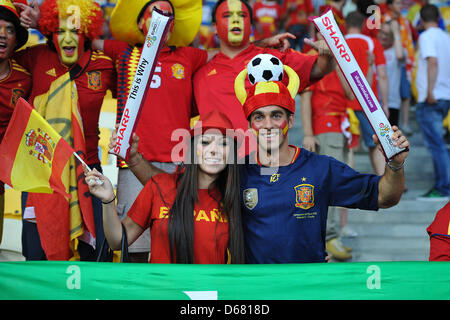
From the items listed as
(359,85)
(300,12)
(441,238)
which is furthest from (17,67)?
(300,12)

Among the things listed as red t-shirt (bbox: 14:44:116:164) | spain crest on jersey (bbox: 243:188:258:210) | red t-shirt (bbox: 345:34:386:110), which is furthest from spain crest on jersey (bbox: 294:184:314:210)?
red t-shirt (bbox: 345:34:386:110)

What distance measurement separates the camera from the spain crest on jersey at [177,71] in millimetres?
5117

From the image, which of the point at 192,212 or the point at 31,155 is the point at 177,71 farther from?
the point at 192,212

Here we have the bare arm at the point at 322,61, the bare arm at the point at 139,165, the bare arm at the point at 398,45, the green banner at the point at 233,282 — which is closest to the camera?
the green banner at the point at 233,282

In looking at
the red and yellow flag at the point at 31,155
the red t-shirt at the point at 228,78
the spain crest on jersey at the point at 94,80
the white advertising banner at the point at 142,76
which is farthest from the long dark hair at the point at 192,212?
the spain crest on jersey at the point at 94,80

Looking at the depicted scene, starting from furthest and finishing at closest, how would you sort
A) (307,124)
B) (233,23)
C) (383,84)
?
(383,84), (307,124), (233,23)

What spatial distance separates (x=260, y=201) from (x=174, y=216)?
0.48 meters

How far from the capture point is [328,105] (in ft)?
21.3

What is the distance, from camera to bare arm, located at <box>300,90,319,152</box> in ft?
20.6

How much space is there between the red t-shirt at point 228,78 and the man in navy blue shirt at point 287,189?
95 centimetres

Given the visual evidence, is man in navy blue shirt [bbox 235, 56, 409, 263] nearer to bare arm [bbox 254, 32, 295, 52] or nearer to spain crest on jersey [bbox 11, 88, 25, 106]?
bare arm [bbox 254, 32, 295, 52]

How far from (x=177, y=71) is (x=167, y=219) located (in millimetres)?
1715

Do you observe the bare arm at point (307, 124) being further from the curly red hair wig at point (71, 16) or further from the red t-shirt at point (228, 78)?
the curly red hair wig at point (71, 16)
